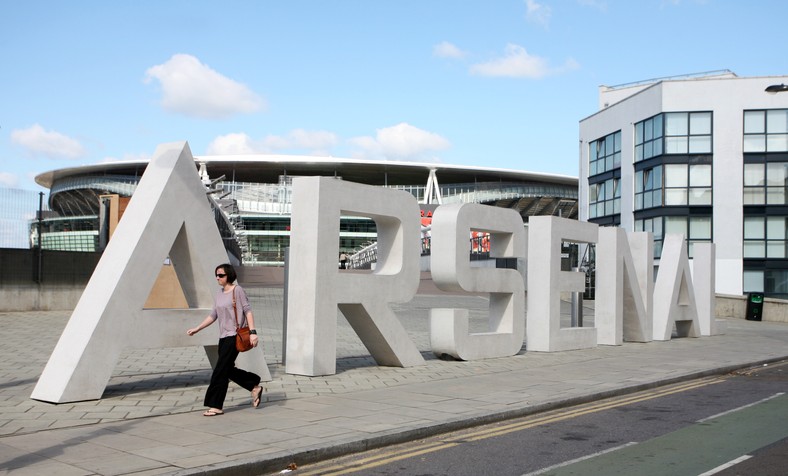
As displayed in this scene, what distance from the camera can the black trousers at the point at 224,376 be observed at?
28.2 feet

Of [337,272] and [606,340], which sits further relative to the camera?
[606,340]

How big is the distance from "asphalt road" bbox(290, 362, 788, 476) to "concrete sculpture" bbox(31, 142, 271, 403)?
3884 mm

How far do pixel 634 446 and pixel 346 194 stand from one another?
6.49 metres

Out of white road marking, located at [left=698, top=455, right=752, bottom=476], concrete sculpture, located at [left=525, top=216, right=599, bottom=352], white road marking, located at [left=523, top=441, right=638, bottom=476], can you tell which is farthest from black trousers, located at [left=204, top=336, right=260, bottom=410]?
concrete sculpture, located at [left=525, top=216, right=599, bottom=352]

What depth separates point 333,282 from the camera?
12.3m

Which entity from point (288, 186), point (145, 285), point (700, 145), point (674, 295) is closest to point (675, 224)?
point (700, 145)

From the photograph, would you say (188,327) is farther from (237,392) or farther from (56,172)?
(56,172)

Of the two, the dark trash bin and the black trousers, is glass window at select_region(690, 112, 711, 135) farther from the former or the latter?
the black trousers

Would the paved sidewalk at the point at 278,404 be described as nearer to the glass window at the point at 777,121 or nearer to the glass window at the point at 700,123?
the glass window at the point at 700,123

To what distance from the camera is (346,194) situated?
12672mm

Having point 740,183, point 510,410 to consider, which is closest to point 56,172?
point 740,183

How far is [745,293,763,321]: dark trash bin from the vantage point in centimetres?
3334

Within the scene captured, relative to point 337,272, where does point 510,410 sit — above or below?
below

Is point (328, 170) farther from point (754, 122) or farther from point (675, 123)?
point (754, 122)
